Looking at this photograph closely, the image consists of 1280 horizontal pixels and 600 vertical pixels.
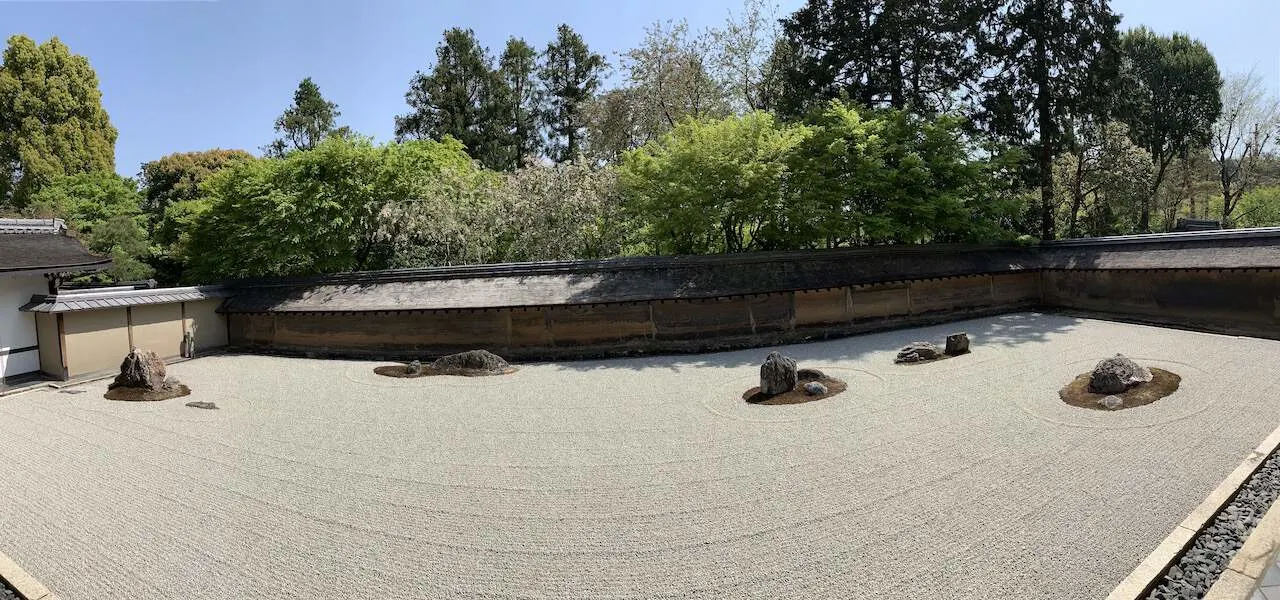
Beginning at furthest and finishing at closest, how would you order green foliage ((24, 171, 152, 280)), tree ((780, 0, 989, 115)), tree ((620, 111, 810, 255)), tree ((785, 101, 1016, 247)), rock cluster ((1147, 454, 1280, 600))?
green foliage ((24, 171, 152, 280)), tree ((780, 0, 989, 115)), tree ((785, 101, 1016, 247)), tree ((620, 111, 810, 255)), rock cluster ((1147, 454, 1280, 600))

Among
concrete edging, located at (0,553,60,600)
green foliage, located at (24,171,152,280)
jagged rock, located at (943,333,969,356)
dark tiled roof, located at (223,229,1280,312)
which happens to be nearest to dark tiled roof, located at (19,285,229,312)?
dark tiled roof, located at (223,229,1280,312)

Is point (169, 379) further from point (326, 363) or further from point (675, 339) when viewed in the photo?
point (675, 339)

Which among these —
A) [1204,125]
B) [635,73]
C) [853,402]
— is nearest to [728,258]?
[853,402]

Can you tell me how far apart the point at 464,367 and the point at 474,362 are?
24 centimetres

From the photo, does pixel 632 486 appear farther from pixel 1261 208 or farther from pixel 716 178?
pixel 1261 208

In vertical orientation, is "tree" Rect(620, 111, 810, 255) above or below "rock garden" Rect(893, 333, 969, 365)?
above

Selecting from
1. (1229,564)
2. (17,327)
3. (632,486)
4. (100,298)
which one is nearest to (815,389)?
(632,486)

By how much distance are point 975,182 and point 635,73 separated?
15615 mm

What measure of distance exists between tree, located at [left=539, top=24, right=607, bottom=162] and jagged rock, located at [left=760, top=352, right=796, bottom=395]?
28144 millimetres

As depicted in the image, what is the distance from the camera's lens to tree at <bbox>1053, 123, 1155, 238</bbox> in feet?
74.4

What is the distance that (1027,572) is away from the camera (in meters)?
4.43

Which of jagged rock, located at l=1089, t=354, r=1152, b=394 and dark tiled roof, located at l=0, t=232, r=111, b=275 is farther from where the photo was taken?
dark tiled roof, located at l=0, t=232, r=111, b=275

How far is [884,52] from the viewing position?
68.7ft

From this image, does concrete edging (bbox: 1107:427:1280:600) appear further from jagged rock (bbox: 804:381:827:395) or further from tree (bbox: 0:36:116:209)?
tree (bbox: 0:36:116:209)
